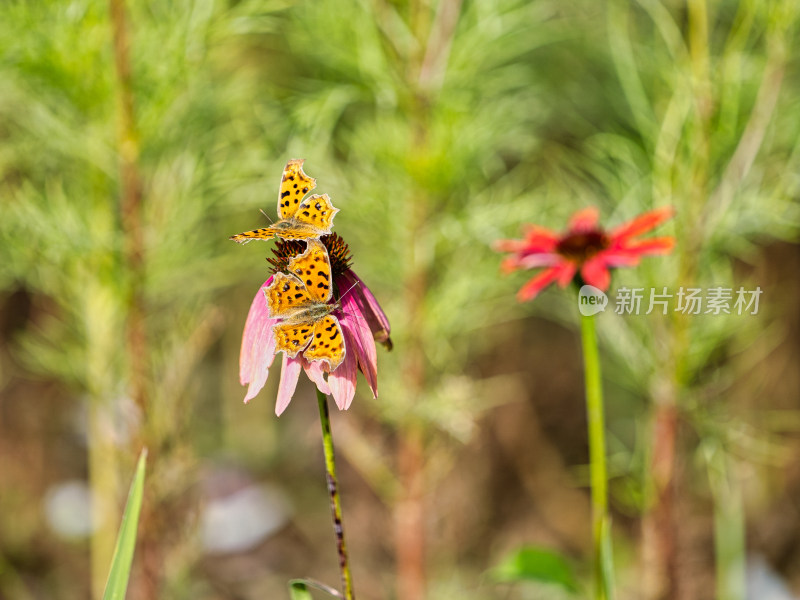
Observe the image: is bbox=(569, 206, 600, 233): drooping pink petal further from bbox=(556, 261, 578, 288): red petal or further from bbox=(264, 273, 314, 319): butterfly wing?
bbox=(264, 273, 314, 319): butterfly wing

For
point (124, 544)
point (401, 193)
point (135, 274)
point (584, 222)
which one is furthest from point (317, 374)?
point (401, 193)

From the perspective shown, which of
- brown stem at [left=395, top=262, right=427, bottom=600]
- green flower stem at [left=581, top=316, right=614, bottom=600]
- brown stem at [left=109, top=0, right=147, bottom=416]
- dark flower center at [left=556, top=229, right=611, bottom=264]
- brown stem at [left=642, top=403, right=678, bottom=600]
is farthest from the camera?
brown stem at [left=395, top=262, right=427, bottom=600]

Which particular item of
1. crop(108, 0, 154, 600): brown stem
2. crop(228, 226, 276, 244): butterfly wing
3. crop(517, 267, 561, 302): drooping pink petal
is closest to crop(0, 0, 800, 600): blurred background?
crop(108, 0, 154, 600): brown stem

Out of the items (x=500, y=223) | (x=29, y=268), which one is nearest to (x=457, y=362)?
(x=500, y=223)

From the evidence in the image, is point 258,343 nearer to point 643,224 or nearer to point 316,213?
point 316,213

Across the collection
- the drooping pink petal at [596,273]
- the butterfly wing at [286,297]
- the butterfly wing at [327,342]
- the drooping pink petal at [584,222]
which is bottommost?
the butterfly wing at [327,342]

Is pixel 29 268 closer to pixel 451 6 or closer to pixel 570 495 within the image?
pixel 451 6

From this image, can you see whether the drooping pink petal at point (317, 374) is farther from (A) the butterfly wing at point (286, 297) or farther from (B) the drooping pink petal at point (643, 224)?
(B) the drooping pink petal at point (643, 224)

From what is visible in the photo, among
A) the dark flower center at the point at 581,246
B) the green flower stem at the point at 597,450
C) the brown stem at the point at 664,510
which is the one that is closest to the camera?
the green flower stem at the point at 597,450

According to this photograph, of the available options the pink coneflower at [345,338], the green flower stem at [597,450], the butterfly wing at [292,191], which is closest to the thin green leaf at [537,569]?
the green flower stem at [597,450]
